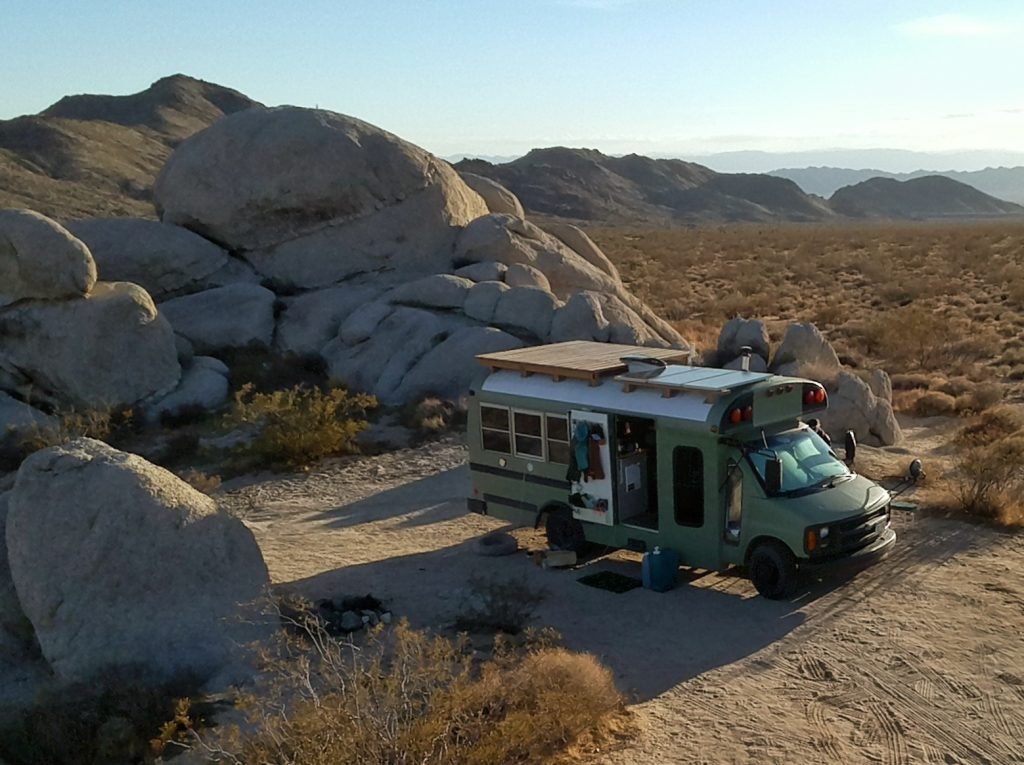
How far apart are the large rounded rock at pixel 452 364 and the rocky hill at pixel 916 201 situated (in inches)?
5869

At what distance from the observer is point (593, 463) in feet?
40.6

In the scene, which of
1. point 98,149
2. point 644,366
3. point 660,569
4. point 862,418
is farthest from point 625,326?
point 98,149

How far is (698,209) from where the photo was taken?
146 meters

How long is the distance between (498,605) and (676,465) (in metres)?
2.56

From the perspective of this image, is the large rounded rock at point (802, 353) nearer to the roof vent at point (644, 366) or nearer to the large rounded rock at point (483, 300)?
the large rounded rock at point (483, 300)

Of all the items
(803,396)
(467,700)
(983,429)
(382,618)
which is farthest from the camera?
(983,429)

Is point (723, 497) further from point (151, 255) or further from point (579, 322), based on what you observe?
point (151, 255)

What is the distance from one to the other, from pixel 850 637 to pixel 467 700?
4677mm

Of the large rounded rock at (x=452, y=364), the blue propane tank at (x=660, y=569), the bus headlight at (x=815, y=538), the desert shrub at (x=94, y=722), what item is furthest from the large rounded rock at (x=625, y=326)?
the desert shrub at (x=94, y=722)

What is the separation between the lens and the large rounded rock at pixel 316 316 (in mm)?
24484

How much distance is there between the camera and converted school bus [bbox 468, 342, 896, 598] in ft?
36.8

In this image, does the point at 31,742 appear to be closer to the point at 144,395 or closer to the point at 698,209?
the point at 144,395

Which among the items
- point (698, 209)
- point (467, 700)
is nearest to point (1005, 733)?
point (467, 700)

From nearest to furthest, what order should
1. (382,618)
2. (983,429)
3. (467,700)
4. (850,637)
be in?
(467,700) → (850,637) → (382,618) → (983,429)
